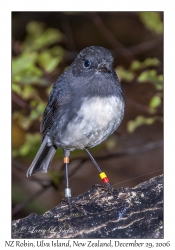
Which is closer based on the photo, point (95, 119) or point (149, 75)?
point (95, 119)

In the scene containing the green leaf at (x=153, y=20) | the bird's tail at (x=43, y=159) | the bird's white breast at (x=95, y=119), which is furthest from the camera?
the green leaf at (x=153, y=20)

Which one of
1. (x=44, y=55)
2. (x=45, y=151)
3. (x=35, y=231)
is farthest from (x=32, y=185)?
(x=35, y=231)

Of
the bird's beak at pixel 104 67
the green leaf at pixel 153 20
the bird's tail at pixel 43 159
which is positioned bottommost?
the bird's tail at pixel 43 159

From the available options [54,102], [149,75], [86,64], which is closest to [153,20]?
[149,75]

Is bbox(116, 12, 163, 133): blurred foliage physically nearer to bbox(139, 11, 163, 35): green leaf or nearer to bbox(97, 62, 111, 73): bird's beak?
bbox(139, 11, 163, 35): green leaf

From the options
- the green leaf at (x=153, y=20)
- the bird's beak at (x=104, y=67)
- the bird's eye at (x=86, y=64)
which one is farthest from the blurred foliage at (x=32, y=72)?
the green leaf at (x=153, y=20)

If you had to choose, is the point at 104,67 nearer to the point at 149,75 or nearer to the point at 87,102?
the point at 87,102

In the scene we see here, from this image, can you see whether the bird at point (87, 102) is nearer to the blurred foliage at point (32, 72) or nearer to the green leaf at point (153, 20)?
the blurred foliage at point (32, 72)

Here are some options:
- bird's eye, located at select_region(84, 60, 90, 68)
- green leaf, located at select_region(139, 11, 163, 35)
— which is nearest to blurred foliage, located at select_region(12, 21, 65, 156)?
bird's eye, located at select_region(84, 60, 90, 68)
